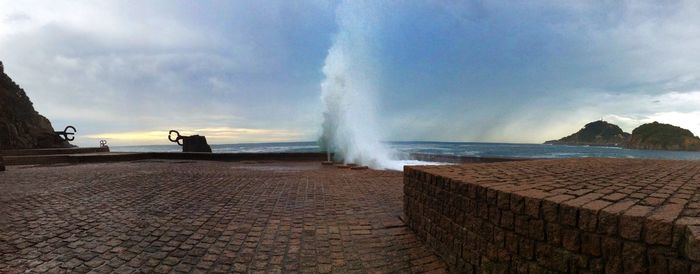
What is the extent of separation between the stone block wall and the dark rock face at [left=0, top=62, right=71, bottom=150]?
39081 mm

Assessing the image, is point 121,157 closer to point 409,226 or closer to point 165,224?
point 165,224

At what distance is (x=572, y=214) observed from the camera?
2.24 m

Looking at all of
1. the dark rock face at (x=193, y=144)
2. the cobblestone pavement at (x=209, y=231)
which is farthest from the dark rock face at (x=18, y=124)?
the cobblestone pavement at (x=209, y=231)

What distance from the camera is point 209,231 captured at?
15.9ft

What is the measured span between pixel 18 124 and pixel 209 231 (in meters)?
39.8

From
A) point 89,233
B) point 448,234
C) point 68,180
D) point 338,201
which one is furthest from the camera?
point 68,180

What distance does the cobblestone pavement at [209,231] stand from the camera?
3.73 metres

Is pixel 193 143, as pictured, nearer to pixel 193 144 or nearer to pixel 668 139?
pixel 193 144

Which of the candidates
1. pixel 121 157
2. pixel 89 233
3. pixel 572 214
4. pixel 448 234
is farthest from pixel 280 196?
pixel 121 157

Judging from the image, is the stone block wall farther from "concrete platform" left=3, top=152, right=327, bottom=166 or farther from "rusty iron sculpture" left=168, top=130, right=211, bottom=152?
"rusty iron sculpture" left=168, top=130, right=211, bottom=152

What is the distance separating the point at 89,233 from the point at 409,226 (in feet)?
15.7

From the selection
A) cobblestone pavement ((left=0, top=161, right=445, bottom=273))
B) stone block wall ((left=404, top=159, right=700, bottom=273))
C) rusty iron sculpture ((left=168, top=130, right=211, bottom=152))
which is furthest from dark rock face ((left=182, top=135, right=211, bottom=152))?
stone block wall ((left=404, top=159, right=700, bottom=273))

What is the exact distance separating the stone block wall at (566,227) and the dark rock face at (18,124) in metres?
39.1

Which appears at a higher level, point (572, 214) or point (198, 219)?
point (572, 214)
